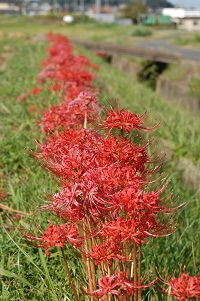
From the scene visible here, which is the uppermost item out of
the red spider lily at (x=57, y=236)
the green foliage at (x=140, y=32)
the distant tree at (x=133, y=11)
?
the red spider lily at (x=57, y=236)

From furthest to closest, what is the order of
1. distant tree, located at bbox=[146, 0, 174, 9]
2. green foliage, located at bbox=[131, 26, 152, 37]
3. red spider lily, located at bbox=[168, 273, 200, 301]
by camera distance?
1. distant tree, located at bbox=[146, 0, 174, 9]
2. green foliage, located at bbox=[131, 26, 152, 37]
3. red spider lily, located at bbox=[168, 273, 200, 301]

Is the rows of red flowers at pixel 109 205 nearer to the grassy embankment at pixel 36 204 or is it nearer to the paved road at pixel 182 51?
the grassy embankment at pixel 36 204

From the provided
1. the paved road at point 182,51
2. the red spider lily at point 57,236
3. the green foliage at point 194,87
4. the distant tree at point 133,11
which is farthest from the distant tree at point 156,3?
the red spider lily at point 57,236

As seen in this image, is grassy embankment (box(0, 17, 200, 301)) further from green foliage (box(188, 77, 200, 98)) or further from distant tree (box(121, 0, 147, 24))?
distant tree (box(121, 0, 147, 24))

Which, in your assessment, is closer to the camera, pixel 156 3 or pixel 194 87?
pixel 194 87

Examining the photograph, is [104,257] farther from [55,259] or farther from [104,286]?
[55,259]

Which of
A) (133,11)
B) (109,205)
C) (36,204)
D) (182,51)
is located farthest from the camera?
(133,11)

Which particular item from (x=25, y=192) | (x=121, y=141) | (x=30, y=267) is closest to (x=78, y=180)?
(x=121, y=141)

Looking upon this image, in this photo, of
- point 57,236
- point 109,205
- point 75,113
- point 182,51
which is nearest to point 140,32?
point 182,51

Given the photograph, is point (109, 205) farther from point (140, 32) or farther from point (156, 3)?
point (156, 3)

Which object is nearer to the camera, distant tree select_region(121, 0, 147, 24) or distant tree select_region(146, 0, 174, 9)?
distant tree select_region(121, 0, 147, 24)

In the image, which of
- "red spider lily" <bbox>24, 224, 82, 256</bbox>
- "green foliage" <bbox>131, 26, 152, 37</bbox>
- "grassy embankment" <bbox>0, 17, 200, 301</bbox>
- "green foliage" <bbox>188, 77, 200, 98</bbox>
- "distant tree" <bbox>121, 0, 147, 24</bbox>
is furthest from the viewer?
"distant tree" <bbox>121, 0, 147, 24</bbox>

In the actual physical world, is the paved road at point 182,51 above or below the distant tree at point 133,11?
above

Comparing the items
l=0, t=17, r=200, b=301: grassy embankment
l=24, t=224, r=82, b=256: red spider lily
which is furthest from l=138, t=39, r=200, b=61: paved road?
l=24, t=224, r=82, b=256: red spider lily
